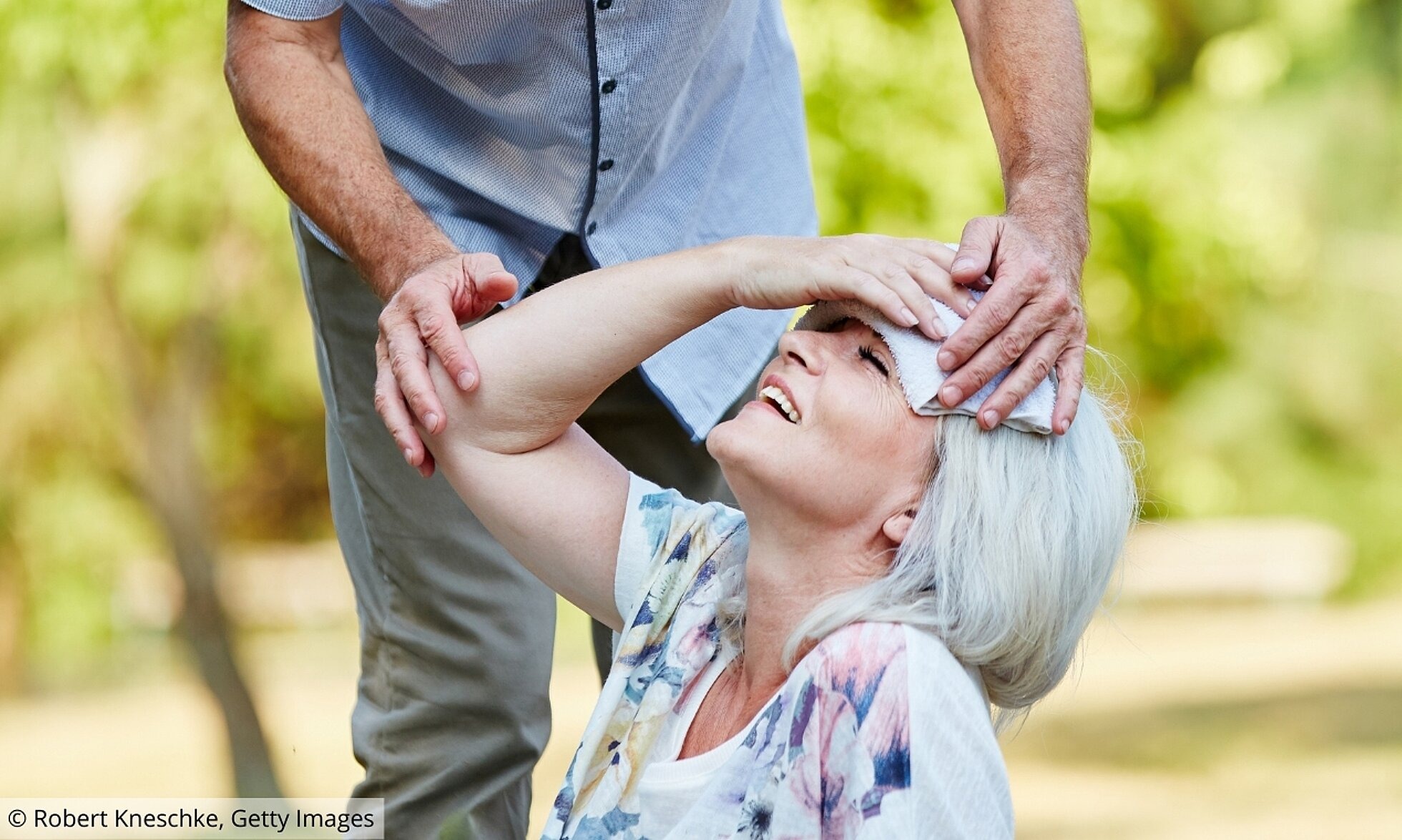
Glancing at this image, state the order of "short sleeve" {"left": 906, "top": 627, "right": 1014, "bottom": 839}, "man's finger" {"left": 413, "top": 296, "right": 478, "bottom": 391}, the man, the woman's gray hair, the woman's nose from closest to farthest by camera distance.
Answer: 1. "short sleeve" {"left": 906, "top": 627, "right": 1014, "bottom": 839}
2. the woman's gray hair
3. the woman's nose
4. "man's finger" {"left": 413, "top": 296, "right": 478, "bottom": 391}
5. the man

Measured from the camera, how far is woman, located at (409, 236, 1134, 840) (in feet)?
4.81

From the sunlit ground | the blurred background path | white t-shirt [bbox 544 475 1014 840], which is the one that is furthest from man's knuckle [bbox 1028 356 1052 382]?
the sunlit ground

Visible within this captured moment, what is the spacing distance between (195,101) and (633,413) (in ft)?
14.0

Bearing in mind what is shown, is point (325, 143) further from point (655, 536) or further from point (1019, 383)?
point (1019, 383)

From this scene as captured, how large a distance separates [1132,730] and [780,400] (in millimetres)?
6440

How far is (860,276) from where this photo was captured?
1.61 meters

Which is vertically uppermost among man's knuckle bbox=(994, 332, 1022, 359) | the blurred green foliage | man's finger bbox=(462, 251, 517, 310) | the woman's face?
the blurred green foliage

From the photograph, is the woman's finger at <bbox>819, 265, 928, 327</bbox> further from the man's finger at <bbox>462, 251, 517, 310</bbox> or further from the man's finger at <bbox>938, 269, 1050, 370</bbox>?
the man's finger at <bbox>462, 251, 517, 310</bbox>

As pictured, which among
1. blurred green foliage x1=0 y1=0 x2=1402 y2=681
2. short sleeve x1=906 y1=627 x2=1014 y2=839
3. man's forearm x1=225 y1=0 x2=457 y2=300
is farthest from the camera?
blurred green foliage x1=0 y1=0 x2=1402 y2=681

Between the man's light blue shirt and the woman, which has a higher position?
the man's light blue shirt

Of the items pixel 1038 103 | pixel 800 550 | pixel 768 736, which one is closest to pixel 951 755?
pixel 768 736

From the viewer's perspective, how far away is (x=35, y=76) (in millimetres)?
5480

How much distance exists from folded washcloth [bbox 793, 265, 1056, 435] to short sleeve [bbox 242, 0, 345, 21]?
1084 mm

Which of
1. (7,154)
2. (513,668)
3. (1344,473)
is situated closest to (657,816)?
(513,668)
